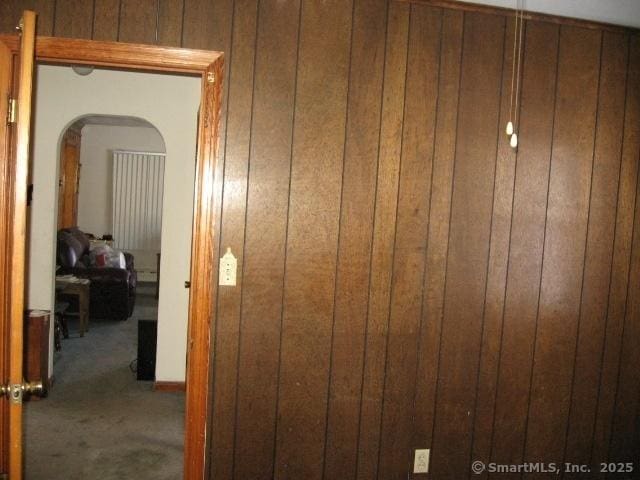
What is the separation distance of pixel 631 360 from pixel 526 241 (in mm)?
836

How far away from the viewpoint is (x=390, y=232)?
2.24 metres

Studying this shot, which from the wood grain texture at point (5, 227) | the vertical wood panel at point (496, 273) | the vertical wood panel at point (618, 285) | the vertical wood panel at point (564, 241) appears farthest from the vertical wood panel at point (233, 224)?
the vertical wood panel at point (618, 285)

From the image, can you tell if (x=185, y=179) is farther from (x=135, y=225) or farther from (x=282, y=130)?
(x=135, y=225)

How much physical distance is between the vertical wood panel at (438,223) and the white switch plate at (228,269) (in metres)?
0.86

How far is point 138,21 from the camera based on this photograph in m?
2.01

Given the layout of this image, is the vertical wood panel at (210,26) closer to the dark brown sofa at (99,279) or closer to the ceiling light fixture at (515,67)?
the ceiling light fixture at (515,67)

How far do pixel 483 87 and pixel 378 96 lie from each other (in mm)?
498

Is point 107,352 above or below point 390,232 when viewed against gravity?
below

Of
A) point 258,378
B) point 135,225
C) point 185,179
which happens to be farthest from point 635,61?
point 135,225

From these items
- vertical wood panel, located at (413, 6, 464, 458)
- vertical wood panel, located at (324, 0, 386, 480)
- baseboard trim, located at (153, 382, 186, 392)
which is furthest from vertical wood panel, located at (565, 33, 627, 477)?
baseboard trim, located at (153, 382, 186, 392)

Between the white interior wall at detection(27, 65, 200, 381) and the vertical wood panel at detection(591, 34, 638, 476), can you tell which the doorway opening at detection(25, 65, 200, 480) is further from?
the vertical wood panel at detection(591, 34, 638, 476)

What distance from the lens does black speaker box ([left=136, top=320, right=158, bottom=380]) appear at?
396cm

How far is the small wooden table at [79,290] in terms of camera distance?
512cm

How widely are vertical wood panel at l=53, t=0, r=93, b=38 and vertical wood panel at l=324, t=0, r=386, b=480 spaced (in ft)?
3.54
